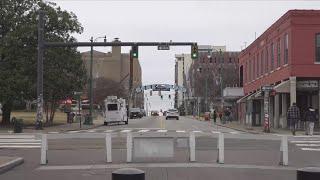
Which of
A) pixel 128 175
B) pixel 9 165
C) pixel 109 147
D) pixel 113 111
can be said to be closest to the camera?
pixel 128 175

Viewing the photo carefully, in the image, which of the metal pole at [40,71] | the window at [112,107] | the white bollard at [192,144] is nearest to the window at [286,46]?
the metal pole at [40,71]

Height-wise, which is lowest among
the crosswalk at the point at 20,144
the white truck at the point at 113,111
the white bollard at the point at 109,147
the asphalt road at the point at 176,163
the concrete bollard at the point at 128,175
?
the asphalt road at the point at 176,163

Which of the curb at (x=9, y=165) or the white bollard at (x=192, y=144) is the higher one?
the white bollard at (x=192, y=144)

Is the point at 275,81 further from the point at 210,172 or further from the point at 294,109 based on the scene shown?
the point at 210,172

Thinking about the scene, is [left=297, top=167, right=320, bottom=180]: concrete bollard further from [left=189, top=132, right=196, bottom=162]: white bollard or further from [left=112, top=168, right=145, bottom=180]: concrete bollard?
[left=189, top=132, right=196, bottom=162]: white bollard

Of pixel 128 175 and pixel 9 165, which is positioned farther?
pixel 9 165

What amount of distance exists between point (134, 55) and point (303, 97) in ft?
54.1

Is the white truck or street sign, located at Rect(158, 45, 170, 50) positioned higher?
street sign, located at Rect(158, 45, 170, 50)

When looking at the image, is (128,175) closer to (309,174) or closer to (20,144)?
(309,174)

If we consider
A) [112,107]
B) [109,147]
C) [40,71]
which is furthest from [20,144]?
[112,107]

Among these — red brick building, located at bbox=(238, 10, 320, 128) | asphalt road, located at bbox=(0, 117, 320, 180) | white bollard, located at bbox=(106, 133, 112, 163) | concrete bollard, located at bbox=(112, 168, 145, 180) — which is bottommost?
asphalt road, located at bbox=(0, 117, 320, 180)

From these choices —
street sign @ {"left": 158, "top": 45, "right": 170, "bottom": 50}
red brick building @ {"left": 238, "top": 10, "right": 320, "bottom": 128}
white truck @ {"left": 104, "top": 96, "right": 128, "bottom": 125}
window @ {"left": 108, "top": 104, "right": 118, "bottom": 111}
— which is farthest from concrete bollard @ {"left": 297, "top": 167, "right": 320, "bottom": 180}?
window @ {"left": 108, "top": 104, "right": 118, "bottom": 111}

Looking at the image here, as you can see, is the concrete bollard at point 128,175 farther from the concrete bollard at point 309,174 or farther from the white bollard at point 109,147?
the white bollard at point 109,147

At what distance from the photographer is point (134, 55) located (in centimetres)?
3988
